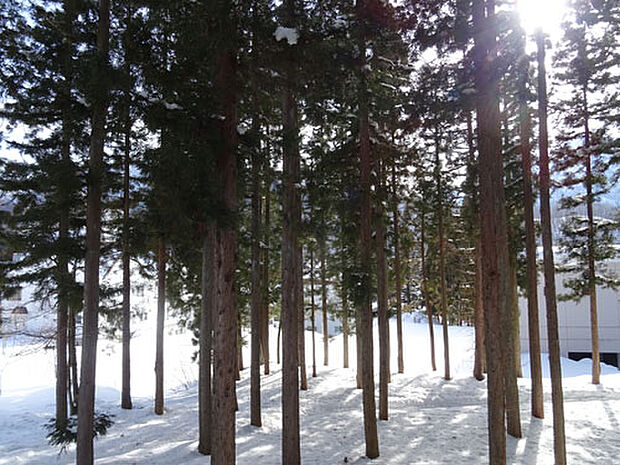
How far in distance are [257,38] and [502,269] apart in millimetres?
6188

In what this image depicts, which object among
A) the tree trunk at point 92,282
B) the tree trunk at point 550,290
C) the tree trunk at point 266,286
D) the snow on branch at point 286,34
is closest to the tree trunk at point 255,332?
the tree trunk at point 266,286

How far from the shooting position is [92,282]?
7.04 m

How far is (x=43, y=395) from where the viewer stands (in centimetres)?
1830

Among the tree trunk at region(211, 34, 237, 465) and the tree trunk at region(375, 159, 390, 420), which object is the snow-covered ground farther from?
the tree trunk at region(211, 34, 237, 465)

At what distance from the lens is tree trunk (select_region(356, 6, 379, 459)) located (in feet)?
27.4

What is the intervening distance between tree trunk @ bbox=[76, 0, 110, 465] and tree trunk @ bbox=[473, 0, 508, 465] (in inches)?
255

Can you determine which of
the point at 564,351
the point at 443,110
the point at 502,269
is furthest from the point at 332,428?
the point at 564,351

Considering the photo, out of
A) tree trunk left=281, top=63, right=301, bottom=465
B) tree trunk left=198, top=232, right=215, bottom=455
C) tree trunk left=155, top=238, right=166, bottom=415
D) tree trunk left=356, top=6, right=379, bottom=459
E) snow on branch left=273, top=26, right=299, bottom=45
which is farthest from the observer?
tree trunk left=155, top=238, right=166, bottom=415

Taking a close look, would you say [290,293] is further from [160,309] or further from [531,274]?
[160,309]

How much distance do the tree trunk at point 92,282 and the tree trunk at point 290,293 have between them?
3.41 m

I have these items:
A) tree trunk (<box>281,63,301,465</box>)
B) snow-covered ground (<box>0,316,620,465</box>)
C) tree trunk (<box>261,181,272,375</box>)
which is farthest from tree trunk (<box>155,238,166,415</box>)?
tree trunk (<box>281,63,301,465</box>)

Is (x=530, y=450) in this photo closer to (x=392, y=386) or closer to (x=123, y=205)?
(x=392, y=386)

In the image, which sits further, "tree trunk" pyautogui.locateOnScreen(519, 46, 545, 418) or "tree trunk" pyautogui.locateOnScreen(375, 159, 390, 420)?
"tree trunk" pyautogui.locateOnScreen(375, 159, 390, 420)

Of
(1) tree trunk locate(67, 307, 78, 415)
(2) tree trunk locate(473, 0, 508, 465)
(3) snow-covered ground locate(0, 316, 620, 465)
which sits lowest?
(3) snow-covered ground locate(0, 316, 620, 465)
